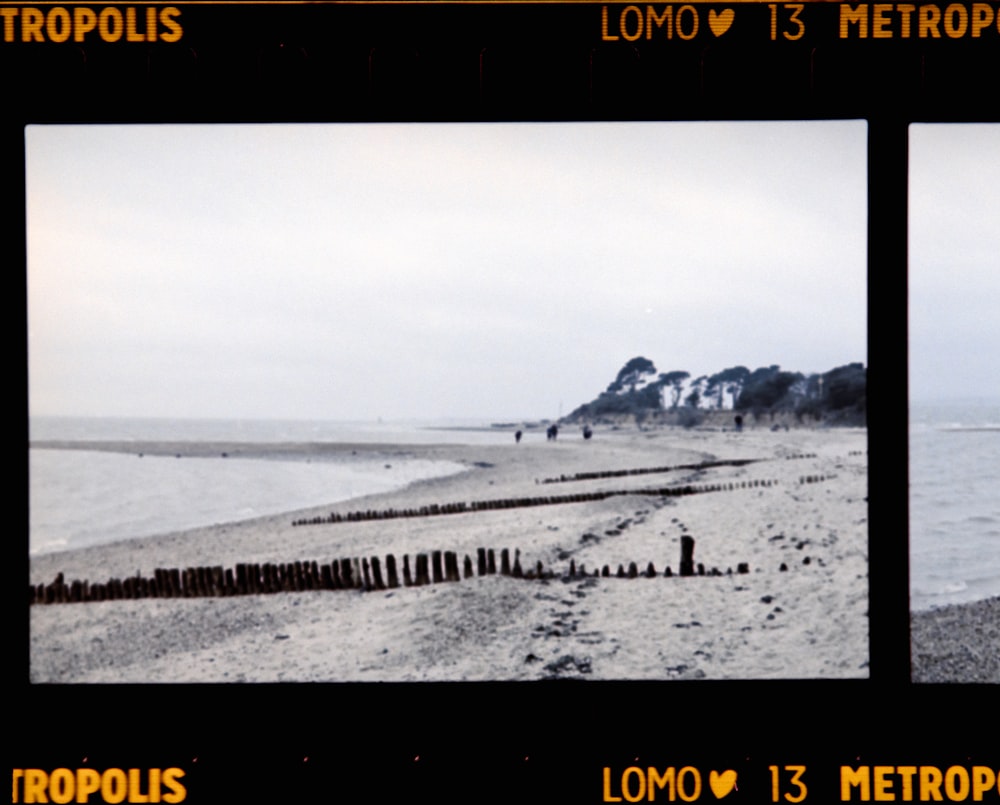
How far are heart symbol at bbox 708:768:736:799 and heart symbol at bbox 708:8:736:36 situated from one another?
7.72ft

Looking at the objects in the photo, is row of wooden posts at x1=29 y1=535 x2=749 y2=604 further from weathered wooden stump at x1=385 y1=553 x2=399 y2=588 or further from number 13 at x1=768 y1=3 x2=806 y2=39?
number 13 at x1=768 y1=3 x2=806 y2=39

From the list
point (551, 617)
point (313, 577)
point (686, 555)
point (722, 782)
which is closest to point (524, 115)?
point (722, 782)

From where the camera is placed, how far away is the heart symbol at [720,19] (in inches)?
91.0

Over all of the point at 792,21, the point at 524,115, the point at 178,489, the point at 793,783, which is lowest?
the point at 178,489

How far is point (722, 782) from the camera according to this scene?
2.23m

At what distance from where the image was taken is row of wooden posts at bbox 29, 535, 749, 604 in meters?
9.80

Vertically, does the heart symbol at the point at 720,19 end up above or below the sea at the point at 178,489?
above

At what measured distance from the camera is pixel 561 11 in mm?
2352

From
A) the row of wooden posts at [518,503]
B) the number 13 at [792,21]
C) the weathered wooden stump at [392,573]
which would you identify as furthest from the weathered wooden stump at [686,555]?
the row of wooden posts at [518,503]

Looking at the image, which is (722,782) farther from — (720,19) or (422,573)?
(422,573)

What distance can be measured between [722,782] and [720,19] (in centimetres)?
242

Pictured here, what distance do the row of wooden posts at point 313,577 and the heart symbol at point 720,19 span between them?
775 cm

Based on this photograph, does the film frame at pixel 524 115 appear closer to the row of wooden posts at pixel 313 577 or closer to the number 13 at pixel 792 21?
the number 13 at pixel 792 21

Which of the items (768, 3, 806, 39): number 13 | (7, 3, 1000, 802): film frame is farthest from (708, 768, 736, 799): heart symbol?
(768, 3, 806, 39): number 13
